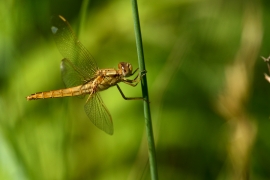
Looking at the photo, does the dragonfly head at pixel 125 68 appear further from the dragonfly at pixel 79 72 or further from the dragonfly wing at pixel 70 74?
the dragonfly wing at pixel 70 74

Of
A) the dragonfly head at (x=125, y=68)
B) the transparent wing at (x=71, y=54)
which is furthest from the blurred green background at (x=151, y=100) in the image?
the dragonfly head at (x=125, y=68)

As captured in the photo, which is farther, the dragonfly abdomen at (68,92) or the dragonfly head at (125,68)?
the dragonfly abdomen at (68,92)

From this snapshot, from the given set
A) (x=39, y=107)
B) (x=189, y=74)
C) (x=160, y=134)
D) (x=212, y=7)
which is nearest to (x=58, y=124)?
(x=39, y=107)

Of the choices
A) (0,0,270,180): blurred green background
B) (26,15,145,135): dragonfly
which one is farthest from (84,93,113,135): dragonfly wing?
(0,0,270,180): blurred green background

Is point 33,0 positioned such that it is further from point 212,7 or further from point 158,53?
point 212,7

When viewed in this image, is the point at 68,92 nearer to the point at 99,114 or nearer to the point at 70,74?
the point at 70,74

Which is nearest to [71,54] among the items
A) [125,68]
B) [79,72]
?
[79,72]

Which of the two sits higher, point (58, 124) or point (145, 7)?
point (145, 7)
